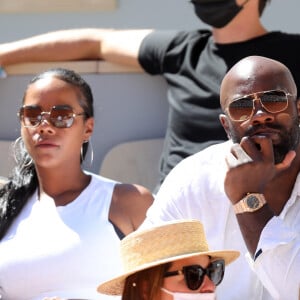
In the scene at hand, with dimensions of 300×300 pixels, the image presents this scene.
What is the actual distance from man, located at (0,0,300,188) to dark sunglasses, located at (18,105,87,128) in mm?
597

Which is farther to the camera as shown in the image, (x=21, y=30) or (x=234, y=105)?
(x=21, y=30)

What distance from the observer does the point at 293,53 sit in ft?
13.1

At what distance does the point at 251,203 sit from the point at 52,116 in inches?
42.7

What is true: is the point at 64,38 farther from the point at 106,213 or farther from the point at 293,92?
the point at 293,92

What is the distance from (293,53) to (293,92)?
1018 mm

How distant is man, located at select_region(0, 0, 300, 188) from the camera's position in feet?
13.2

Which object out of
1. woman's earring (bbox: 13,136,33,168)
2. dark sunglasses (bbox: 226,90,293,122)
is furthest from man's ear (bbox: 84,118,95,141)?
dark sunglasses (bbox: 226,90,293,122)

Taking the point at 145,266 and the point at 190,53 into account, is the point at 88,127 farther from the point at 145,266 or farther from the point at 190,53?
the point at 145,266

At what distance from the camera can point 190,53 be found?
13.9 ft

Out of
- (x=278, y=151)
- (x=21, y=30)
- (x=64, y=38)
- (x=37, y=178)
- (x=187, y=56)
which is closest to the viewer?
(x=278, y=151)

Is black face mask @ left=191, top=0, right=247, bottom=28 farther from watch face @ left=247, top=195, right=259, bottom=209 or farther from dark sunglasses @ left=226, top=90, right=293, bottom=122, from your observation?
watch face @ left=247, top=195, right=259, bottom=209

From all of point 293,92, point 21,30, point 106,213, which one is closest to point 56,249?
point 106,213

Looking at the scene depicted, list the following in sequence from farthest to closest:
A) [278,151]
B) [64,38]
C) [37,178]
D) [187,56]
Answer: [64,38] → [187,56] → [37,178] → [278,151]

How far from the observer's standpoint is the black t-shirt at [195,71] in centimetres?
400
